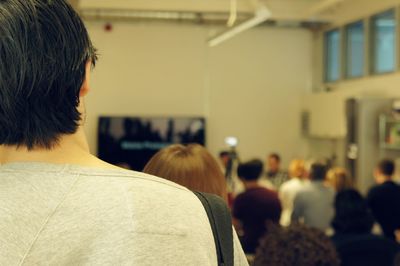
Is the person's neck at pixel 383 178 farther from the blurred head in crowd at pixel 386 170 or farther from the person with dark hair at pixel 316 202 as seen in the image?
the person with dark hair at pixel 316 202

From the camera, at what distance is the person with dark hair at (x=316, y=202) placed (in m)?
5.38

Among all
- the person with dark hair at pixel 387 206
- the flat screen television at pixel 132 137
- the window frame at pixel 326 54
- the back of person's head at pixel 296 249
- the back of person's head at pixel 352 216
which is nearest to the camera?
the back of person's head at pixel 296 249

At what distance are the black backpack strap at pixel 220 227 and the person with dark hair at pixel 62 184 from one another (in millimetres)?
14

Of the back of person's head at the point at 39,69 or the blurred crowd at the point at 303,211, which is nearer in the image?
the back of person's head at the point at 39,69

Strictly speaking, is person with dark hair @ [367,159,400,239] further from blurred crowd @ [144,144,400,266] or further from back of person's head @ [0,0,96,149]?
back of person's head @ [0,0,96,149]

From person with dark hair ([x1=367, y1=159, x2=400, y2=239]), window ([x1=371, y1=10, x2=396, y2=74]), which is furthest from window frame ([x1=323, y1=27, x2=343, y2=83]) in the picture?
person with dark hair ([x1=367, y1=159, x2=400, y2=239])

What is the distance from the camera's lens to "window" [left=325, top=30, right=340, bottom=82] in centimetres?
946

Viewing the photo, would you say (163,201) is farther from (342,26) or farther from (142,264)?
(342,26)

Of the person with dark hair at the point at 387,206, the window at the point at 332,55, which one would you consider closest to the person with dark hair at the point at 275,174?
the window at the point at 332,55

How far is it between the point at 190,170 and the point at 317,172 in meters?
3.54

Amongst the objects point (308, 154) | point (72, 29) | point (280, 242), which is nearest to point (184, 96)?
point (308, 154)

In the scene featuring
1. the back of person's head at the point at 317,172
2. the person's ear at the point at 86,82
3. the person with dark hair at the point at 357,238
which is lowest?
the person with dark hair at the point at 357,238

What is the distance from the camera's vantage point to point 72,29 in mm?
808

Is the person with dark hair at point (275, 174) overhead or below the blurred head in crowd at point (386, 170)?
below
